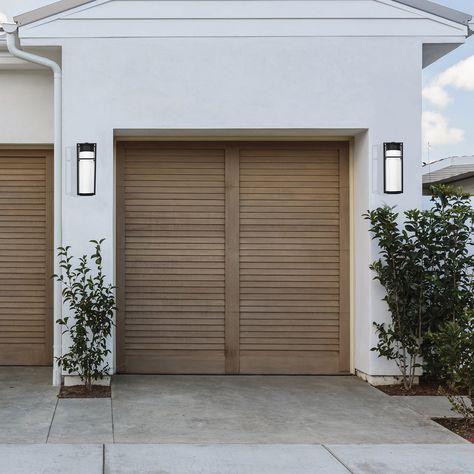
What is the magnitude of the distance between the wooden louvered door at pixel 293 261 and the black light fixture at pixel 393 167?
70 centimetres

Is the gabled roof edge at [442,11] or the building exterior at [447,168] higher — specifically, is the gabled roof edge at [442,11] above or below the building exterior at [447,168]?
above

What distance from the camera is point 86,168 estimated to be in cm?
650

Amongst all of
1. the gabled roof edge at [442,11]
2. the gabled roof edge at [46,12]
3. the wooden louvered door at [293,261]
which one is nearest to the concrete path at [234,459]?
the wooden louvered door at [293,261]

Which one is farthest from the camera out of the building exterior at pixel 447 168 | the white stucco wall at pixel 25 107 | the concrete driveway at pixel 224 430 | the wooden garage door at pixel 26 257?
the building exterior at pixel 447 168

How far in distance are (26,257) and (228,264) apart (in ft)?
7.88

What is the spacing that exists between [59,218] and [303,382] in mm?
3073

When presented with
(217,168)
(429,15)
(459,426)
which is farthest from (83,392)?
(429,15)

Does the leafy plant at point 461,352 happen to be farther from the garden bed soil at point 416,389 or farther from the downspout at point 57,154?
the downspout at point 57,154

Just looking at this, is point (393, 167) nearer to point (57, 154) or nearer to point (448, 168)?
point (57, 154)

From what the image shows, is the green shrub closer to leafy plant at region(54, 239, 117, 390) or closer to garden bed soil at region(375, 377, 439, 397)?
garden bed soil at region(375, 377, 439, 397)

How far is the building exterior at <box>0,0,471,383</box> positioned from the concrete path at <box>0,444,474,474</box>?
2140 mm

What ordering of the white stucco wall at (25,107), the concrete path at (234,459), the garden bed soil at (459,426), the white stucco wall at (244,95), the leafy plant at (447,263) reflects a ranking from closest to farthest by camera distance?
1. the concrete path at (234,459)
2. the garden bed soil at (459,426)
3. the leafy plant at (447,263)
4. the white stucco wall at (244,95)
5. the white stucco wall at (25,107)

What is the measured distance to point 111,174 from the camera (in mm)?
6633

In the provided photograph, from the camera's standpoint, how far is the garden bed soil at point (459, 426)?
5109 mm
